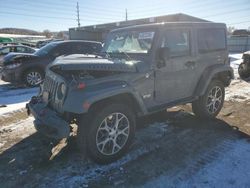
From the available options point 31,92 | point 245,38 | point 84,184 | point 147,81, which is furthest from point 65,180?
point 245,38

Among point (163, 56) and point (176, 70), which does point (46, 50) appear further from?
point (163, 56)

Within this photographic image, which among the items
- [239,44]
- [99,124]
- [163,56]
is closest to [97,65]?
[99,124]

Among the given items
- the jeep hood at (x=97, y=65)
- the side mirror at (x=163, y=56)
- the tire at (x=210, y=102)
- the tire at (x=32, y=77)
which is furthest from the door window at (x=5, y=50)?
the side mirror at (x=163, y=56)

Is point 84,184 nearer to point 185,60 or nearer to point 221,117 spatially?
point 185,60

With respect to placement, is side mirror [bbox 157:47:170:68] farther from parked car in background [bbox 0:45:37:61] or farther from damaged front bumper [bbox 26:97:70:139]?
parked car in background [bbox 0:45:37:61]

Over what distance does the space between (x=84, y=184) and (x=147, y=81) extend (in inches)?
74.0

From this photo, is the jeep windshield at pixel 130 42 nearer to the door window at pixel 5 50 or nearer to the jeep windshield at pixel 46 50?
the jeep windshield at pixel 46 50

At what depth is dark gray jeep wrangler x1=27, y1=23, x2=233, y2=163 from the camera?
3748mm

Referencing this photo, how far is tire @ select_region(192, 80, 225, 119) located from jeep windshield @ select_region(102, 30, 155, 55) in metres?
1.86

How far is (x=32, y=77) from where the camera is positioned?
10109 millimetres

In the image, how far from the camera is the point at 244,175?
12.0 ft

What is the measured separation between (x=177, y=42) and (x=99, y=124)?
222cm

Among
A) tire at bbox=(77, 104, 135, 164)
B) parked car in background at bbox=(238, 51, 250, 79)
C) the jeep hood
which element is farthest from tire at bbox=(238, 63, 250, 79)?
tire at bbox=(77, 104, 135, 164)

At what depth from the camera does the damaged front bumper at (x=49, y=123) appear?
145 inches
